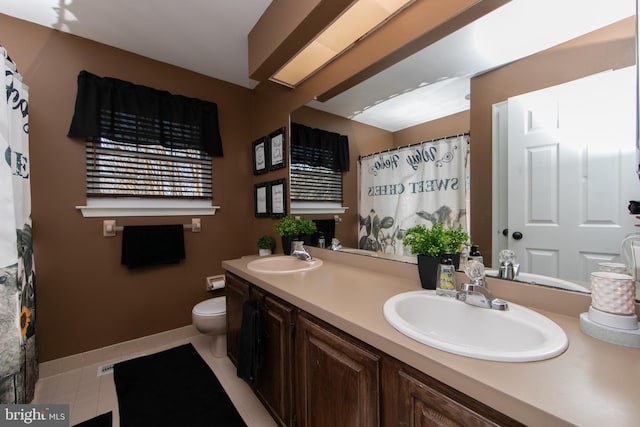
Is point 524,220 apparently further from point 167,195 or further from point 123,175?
point 123,175

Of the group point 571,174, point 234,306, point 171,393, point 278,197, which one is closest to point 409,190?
point 571,174

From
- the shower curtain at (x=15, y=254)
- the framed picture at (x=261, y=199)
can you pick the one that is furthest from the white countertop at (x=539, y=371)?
the framed picture at (x=261, y=199)

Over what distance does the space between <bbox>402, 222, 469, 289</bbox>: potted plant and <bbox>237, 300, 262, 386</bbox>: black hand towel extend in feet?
2.94

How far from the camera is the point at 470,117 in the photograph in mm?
1159

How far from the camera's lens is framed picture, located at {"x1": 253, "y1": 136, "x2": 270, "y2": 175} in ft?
8.07

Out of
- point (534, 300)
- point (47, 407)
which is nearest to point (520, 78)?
point (534, 300)

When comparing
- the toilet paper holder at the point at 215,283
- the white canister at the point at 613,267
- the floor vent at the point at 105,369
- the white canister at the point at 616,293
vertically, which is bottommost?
the floor vent at the point at 105,369

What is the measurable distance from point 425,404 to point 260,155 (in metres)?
2.39

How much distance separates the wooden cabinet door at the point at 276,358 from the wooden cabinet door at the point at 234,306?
0.60 ft

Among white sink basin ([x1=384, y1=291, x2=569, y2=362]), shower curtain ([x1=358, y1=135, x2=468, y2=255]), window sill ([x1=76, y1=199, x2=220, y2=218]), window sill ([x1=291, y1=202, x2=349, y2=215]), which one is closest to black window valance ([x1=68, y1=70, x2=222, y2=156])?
window sill ([x1=76, y1=199, x2=220, y2=218])

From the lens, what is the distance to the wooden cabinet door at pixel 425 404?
0.55m

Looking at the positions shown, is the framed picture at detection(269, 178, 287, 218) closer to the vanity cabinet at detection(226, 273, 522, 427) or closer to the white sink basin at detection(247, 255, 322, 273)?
the white sink basin at detection(247, 255, 322, 273)

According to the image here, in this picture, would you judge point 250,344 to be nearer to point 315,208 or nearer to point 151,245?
point 315,208

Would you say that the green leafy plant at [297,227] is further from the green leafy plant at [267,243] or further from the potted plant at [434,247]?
the potted plant at [434,247]
